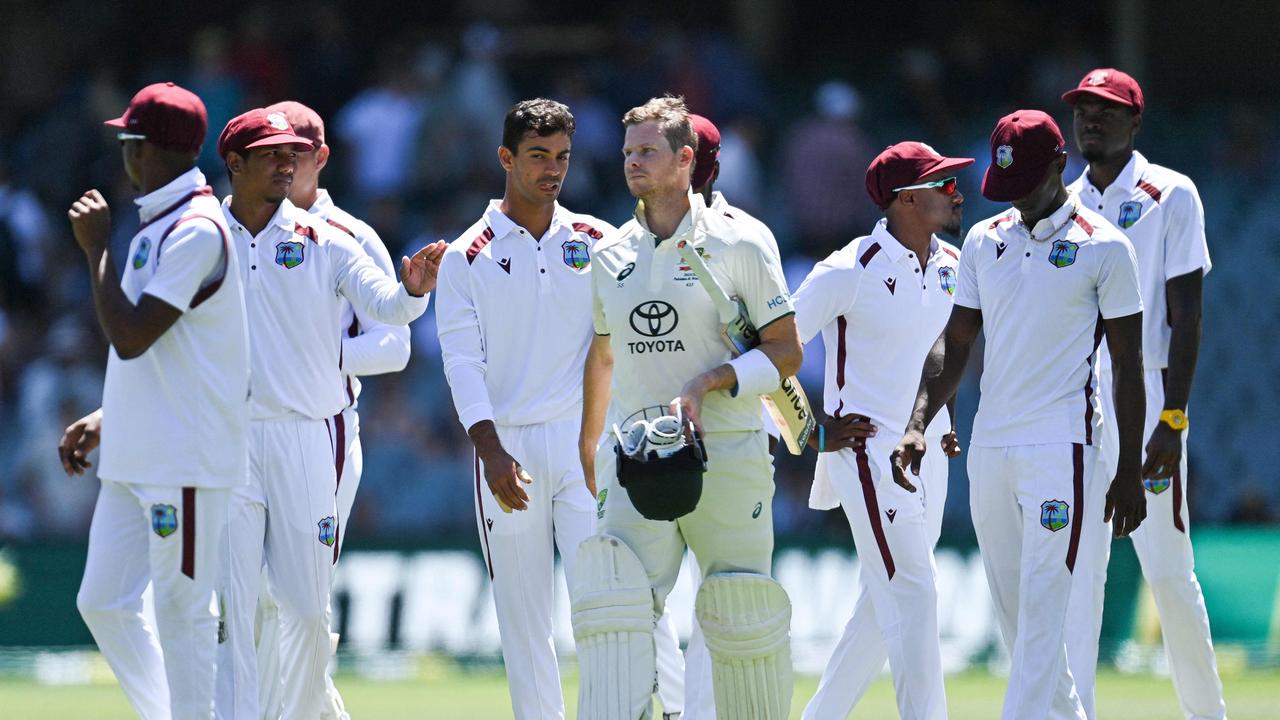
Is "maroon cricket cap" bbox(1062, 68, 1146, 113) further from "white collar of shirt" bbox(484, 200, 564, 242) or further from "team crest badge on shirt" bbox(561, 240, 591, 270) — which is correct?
"white collar of shirt" bbox(484, 200, 564, 242)

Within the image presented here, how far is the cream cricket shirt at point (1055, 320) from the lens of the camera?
6.74 metres

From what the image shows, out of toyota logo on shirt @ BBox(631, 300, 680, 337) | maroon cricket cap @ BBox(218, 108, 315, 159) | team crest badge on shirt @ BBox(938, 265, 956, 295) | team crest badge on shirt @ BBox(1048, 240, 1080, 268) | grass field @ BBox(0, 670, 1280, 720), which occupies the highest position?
maroon cricket cap @ BBox(218, 108, 315, 159)

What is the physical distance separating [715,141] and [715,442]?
201cm

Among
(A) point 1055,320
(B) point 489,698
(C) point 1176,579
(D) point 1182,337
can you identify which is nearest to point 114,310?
(A) point 1055,320

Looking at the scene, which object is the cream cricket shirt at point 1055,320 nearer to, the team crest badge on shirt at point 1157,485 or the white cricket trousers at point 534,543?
the team crest badge on shirt at point 1157,485

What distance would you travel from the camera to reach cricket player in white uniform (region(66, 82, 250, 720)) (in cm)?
626

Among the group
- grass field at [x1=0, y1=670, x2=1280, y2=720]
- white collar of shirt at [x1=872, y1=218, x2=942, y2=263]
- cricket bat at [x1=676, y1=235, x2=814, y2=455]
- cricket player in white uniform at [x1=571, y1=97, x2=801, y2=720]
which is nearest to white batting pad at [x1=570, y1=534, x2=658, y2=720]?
cricket player in white uniform at [x1=571, y1=97, x2=801, y2=720]

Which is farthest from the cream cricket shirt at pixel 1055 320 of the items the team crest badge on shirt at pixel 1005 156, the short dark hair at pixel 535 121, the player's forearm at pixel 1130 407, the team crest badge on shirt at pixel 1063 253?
the short dark hair at pixel 535 121

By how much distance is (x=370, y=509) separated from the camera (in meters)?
14.1

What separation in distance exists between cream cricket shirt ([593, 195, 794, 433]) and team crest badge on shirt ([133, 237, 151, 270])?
1619mm

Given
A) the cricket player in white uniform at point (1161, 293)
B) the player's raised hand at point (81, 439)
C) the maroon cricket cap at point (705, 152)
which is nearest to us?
the player's raised hand at point (81, 439)

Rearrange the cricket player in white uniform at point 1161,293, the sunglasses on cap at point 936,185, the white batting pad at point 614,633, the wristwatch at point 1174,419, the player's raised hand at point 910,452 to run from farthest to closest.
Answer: the cricket player in white uniform at point 1161,293 → the sunglasses on cap at point 936,185 → the wristwatch at point 1174,419 → the player's raised hand at point 910,452 → the white batting pad at point 614,633

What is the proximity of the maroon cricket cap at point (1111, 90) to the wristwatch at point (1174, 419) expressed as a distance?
1310 mm

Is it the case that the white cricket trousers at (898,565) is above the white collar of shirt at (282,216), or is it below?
below
